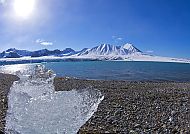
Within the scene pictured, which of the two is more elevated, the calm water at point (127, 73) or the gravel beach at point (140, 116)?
the gravel beach at point (140, 116)

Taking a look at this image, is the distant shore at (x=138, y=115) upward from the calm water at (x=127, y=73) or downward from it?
upward

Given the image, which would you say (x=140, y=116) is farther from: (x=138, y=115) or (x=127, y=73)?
(x=127, y=73)

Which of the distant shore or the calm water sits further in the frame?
the calm water

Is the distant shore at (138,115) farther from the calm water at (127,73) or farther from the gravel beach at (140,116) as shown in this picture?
the calm water at (127,73)

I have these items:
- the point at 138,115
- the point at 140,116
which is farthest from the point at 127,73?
the point at 140,116

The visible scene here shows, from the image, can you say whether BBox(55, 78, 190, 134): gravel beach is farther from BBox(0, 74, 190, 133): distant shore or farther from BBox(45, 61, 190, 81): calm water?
BBox(45, 61, 190, 81): calm water

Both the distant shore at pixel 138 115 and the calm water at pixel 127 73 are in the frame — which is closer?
the distant shore at pixel 138 115

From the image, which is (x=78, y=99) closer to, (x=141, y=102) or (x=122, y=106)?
(x=122, y=106)

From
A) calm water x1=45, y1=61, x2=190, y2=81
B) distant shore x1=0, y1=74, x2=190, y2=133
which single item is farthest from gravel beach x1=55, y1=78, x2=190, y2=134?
calm water x1=45, y1=61, x2=190, y2=81

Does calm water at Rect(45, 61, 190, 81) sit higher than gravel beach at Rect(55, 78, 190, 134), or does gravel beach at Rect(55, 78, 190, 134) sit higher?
gravel beach at Rect(55, 78, 190, 134)

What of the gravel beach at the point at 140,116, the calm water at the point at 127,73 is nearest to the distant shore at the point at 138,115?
the gravel beach at the point at 140,116

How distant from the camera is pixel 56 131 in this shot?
34.8ft

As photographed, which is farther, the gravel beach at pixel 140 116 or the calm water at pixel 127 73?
the calm water at pixel 127 73

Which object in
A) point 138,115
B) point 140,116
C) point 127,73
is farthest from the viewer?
point 127,73
